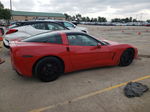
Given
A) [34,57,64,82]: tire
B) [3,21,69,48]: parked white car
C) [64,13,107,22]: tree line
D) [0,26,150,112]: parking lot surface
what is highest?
[64,13,107,22]: tree line

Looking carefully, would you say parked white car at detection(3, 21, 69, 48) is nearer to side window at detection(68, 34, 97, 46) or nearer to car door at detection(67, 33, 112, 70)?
side window at detection(68, 34, 97, 46)

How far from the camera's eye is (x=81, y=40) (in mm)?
4008

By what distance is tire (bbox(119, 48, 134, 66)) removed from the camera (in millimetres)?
4570

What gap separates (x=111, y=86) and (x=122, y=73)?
1006 mm

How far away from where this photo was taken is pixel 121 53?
446cm

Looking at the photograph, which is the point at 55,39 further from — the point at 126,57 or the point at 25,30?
the point at 25,30

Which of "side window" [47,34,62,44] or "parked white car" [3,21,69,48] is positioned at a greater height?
"parked white car" [3,21,69,48]

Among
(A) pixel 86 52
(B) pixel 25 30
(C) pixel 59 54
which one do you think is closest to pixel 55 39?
(C) pixel 59 54

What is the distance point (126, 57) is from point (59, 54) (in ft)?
8.22

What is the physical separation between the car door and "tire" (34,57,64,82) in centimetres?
45

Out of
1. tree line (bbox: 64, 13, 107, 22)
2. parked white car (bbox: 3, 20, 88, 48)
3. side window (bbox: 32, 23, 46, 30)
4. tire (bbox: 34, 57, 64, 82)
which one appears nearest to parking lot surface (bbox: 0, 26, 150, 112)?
tire (bbox: 34, 57, 64, 82)

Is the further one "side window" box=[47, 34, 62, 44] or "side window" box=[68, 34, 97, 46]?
"side window" box=[68, 34, 97, 46]

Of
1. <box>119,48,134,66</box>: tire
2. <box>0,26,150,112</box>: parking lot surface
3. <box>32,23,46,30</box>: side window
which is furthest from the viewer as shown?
<box>32,23,46,30</box>: side window

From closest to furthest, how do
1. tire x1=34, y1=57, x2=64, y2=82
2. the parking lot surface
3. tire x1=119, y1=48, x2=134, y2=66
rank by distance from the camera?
1. the parking lot surface
2. tire x1=34, y1=57, x2=64, y2=82
3. tire x1=119, y1=48, x2=134, y2=66
